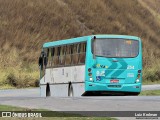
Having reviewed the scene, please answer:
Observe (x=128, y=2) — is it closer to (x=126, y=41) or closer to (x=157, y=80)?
(x=157, y=80)

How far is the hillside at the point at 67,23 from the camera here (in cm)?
6194

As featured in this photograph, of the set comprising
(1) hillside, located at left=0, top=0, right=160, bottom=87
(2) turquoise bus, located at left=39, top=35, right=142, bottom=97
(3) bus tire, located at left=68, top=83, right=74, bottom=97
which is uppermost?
(1) hillside, located at left=0, top=0, right=160, bottom=87

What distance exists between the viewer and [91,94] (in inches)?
1112

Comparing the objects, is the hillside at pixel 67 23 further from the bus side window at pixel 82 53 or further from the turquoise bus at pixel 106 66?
the bus side window at pixel 82 53

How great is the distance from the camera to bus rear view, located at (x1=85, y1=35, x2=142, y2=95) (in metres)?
27.6

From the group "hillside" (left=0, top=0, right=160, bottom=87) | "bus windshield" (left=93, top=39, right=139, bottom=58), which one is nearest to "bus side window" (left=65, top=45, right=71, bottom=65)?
"bus windshield" (left=93, top=39, right=139, bottom=58)

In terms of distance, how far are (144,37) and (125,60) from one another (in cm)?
4833

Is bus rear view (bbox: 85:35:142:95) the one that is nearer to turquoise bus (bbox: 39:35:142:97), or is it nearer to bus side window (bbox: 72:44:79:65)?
turquoise bus (bbox: 39:35:142:97)

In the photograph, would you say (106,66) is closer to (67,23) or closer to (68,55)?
(68,55)

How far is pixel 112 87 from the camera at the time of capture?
27812mm

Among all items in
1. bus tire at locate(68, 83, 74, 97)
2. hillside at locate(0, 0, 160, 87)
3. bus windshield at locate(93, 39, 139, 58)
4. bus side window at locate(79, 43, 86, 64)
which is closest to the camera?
bus windshield at locate(93, 39, 139, 58)

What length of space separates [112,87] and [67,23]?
141ft

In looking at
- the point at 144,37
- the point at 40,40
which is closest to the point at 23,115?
the point at 40,40

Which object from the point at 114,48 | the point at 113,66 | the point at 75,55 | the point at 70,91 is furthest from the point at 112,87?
the point at 75,55
